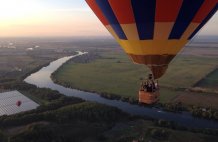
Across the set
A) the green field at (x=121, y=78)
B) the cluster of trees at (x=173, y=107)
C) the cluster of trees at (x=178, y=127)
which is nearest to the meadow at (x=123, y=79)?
the green field at (x=121, y=78)

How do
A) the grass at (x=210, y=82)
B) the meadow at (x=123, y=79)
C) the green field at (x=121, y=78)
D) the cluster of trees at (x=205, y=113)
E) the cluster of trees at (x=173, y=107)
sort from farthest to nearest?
the grass at (x=210, y=82), the green field at (x=121, y=78), the meadow at (x=123, y=79), the cluster of trees at (x=173, y=107), the cluster of trees at (x=205, y=113)

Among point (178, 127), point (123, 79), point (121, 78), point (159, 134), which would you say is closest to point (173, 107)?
point (178, 127)

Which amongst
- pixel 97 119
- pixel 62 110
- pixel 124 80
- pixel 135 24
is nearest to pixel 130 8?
pixel 135 24

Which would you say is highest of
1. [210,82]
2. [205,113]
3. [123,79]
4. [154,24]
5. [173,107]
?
[154,24]

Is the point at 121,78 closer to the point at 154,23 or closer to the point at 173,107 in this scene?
the point at 173,107

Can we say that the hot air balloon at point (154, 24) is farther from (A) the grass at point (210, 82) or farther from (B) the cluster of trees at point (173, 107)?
(A) the grass at point (210, 82)

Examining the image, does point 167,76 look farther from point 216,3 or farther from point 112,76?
point 216,3

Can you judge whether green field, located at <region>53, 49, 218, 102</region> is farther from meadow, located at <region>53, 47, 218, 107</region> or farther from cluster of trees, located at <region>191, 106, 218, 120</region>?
cluster of trees, located at <region>191, 106, 218, 120</region>
